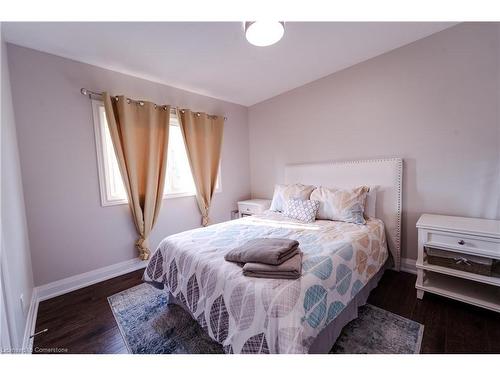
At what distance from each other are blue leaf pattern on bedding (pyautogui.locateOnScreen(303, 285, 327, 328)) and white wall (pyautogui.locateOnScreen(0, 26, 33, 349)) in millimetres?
1525

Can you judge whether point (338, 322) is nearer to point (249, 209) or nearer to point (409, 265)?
point (409, 265)

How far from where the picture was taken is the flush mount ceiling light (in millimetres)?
1361

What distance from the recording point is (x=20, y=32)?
167cm

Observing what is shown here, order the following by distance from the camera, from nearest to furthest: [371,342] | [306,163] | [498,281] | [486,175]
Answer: [371,342] → [498,281] → [486,175] → [306,163]

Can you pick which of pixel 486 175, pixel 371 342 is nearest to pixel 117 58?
pixel 371 342

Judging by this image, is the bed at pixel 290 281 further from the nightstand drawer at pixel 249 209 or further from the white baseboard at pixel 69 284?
the white baseboard at pixel 69 284

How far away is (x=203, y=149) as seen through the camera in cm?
310

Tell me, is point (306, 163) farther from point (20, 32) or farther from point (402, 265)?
point (20, 32)

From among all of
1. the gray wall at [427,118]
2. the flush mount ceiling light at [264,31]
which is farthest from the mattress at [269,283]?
the flush mount ceiling light at [264,31]

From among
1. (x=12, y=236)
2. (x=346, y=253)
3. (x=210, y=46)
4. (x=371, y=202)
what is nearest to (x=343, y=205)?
(x=371, y=202)

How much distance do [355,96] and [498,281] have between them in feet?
6.94

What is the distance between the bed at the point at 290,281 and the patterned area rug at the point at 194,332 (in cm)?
10

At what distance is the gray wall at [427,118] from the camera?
69.3 inches
